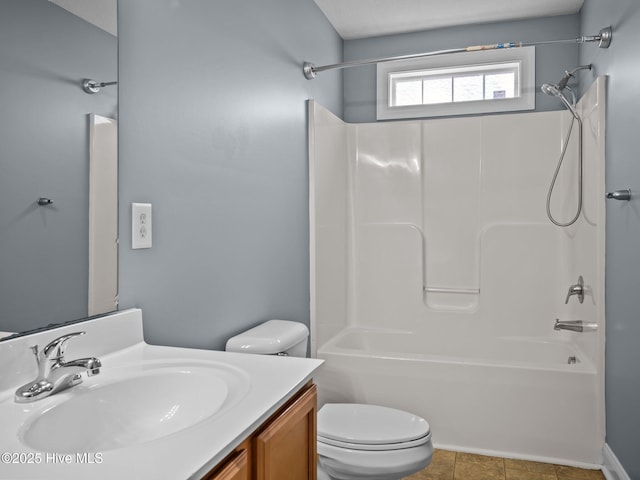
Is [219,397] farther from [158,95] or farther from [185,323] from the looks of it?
[158,95]

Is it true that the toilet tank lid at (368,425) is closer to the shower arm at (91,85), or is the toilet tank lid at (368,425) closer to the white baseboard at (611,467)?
the white baseboard at (611,467)

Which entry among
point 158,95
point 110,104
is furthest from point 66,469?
point 158,95

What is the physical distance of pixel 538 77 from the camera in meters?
3.33

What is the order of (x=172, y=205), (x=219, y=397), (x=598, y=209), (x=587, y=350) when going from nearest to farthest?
(x=219, y=397), (x=172, y=205), (x=598, y=209), (x=587, y=350)

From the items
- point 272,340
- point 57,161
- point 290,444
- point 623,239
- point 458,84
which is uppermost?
point 458,84

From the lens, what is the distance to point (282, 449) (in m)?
1.11

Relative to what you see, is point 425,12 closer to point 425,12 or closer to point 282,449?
point 425,12

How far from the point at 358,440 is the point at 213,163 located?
3.86 feet

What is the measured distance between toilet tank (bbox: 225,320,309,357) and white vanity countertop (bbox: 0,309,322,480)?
17.8 inches

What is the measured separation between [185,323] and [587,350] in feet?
7.11

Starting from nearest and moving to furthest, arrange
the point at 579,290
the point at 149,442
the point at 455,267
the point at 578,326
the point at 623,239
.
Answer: the point at 149,442 → the point at 623,239 → the point at 578,326 → the point at 579,290 → the point at 455,267

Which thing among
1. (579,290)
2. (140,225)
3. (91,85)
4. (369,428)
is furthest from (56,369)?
(579,290)

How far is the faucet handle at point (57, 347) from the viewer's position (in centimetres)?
108

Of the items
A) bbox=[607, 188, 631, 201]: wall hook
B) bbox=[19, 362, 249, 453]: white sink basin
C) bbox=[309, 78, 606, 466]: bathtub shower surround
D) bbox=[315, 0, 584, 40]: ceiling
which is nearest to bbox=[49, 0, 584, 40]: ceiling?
bbox=[315, 0, 584, 40]: ceiling
